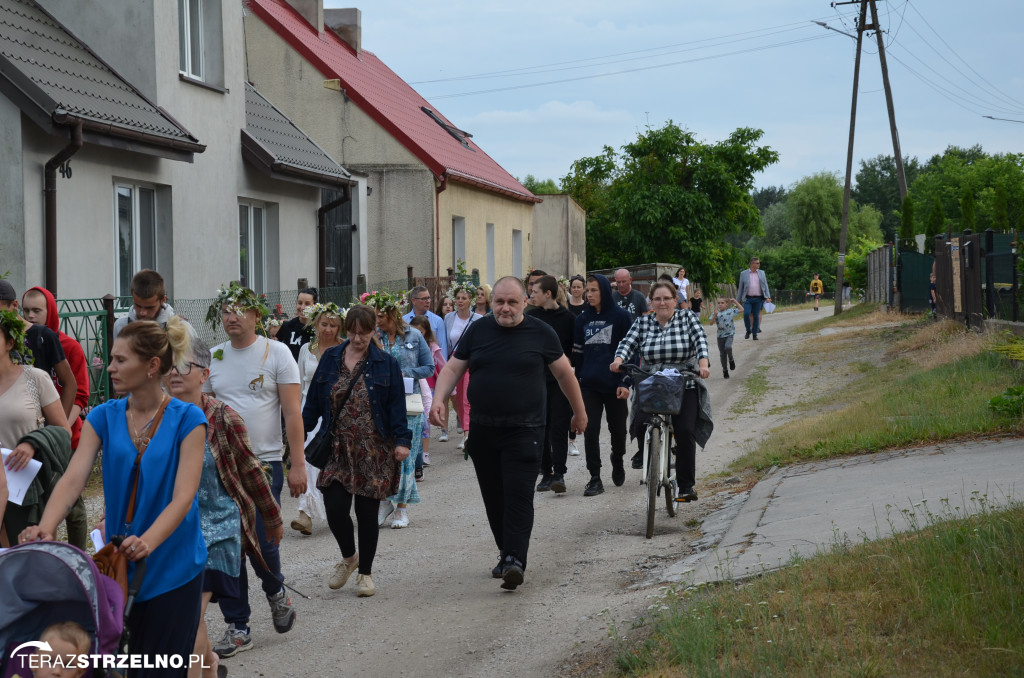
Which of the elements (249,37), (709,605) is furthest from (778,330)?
(709,605)

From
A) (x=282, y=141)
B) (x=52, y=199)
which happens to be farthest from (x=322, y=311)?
(x=282, y=141)

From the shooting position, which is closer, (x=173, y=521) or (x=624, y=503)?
(x=173, y=521)

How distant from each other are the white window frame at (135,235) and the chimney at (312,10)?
53.4 feet

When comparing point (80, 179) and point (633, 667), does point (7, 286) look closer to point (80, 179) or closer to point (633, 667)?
point (633, 667)

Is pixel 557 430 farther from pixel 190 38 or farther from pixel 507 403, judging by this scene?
pixel 190 38

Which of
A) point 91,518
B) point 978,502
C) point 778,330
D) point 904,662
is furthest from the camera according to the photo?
point 778,330

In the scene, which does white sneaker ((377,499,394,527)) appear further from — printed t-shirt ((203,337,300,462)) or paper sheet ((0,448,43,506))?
paper sheet ((0,448,43,506))

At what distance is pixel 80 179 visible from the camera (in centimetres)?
1307

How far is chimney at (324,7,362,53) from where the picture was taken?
3244cm

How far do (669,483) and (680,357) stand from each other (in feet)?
3.47

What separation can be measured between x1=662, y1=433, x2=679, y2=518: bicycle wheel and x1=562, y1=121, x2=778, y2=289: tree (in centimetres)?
4059

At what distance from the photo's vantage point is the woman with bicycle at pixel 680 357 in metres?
9.26

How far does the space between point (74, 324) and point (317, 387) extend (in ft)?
18.0

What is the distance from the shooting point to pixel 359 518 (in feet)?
23.8
